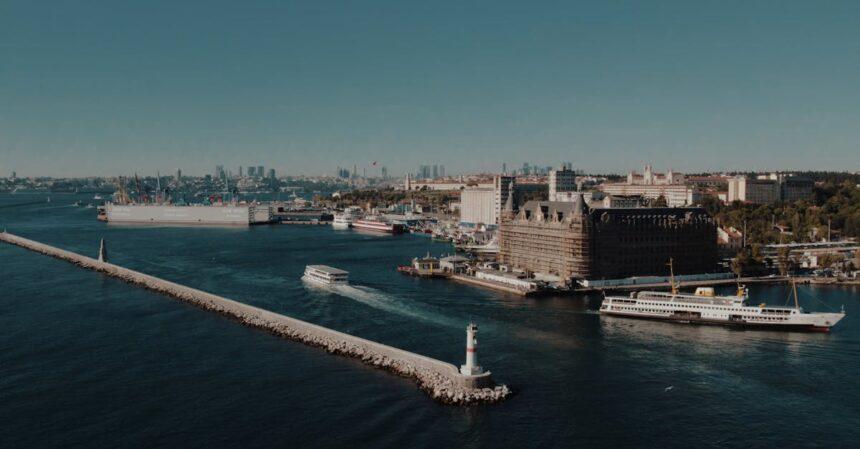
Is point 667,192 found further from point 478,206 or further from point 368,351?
point 368,351

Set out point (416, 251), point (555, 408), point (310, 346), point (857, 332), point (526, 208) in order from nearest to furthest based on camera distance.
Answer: point (555, 408) < point (310, 346) < point (857, 332) < point (526, 208) < point (416, 251)

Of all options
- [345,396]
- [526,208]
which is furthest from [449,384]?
[526,208]

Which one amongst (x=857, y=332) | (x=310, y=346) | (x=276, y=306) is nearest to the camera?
(x=310, y=346)

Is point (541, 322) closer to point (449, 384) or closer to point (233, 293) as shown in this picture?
point (449, 384)

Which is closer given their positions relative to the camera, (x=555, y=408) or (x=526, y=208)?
(x=555, y=408)

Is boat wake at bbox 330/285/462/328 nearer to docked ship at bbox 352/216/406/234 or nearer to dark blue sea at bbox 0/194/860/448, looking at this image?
dark blue sea at bbox 0/194/860/448

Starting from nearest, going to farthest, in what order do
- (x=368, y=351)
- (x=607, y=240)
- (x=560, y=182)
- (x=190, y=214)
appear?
(x=368, y=351) < (x=607, y=240) < (x=190, y=214) < (x=560, y=182)

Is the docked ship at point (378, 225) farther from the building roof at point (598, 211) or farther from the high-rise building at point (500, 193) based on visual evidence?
the building roof at point (598, 211)

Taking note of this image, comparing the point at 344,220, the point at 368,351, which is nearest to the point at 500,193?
the point at 344,220
